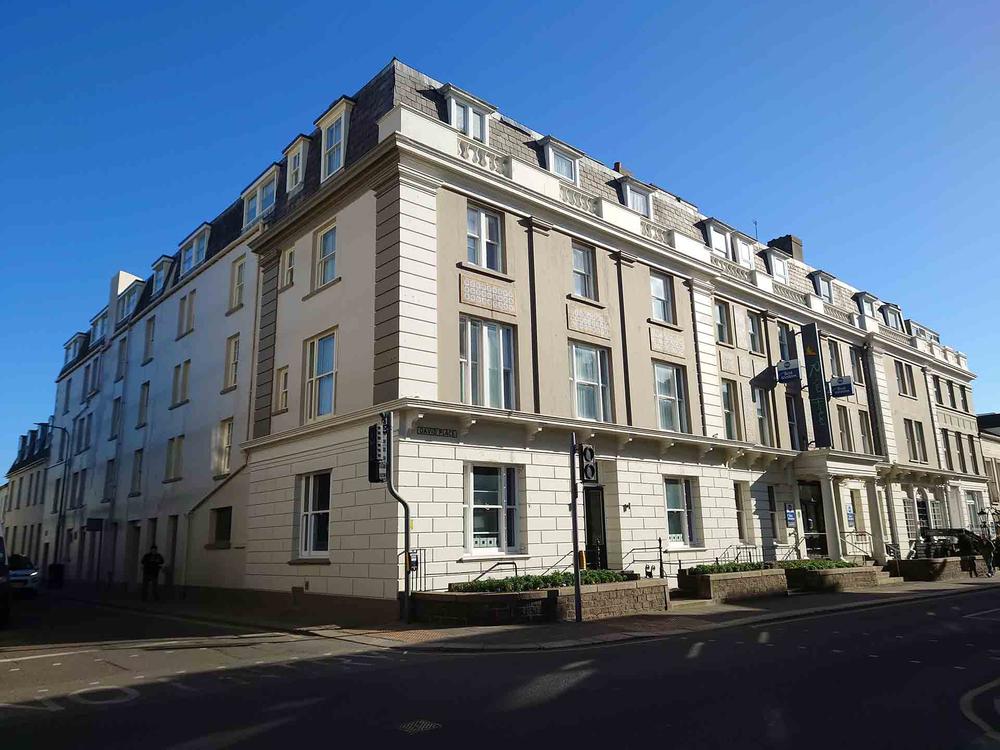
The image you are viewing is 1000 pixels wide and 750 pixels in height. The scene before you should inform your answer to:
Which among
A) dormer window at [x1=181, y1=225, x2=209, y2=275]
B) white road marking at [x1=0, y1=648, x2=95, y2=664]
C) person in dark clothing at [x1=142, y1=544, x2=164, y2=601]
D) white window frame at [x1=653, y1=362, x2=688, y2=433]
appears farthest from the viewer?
dormer window at [x1=181, y1=225, x2=209, y2=275]

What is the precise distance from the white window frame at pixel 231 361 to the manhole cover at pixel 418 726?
19197 millimetres

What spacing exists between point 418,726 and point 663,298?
19.4 meters

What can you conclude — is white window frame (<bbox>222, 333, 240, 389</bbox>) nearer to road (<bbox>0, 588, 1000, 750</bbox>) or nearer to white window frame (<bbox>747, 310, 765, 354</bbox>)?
road (<bbox>0, 588, 1000, 750</bbox>)

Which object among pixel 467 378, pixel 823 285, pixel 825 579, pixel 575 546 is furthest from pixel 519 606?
pixel 823 285

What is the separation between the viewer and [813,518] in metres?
27.8

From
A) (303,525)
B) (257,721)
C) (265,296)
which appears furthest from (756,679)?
(265,296)

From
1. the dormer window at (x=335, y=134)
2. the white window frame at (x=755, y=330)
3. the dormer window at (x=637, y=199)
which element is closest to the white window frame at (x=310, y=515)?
the dormer window at (x=335, y=134)

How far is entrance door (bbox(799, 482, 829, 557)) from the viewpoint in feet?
88.1

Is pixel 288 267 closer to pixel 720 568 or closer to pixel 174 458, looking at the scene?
pixel 174 458

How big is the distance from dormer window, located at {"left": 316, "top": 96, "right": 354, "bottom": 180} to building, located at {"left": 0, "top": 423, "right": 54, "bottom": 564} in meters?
33.8

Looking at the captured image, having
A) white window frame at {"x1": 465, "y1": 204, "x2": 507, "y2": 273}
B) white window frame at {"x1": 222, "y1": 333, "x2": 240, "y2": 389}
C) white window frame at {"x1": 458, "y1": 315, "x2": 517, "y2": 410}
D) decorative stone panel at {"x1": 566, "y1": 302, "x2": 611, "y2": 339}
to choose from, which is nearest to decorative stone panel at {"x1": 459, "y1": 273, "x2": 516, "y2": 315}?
white window frame at {"x1": 458, "y1": 315, "x2": 517, "y2": 410}

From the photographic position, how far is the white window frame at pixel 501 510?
16.5 metres

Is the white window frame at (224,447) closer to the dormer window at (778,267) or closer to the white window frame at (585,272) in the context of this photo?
the white window frame at (585,272)

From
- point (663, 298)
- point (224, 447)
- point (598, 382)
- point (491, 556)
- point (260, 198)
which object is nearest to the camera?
point (491, 556)
